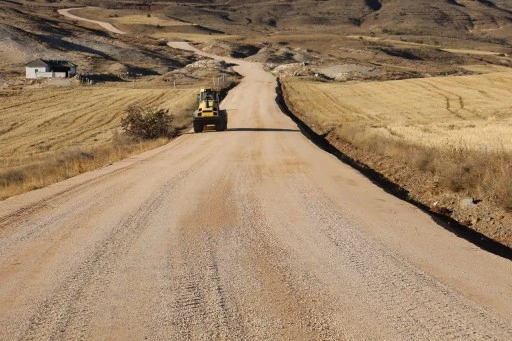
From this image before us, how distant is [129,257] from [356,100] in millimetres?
50831

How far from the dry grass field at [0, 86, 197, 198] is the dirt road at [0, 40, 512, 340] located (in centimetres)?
466

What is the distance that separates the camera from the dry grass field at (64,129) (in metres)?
18.3

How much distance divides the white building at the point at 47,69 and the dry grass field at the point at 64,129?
13.8 meters

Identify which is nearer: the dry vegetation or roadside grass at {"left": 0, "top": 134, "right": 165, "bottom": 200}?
the dry vegetation

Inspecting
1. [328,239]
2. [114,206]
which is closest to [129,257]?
[328,239]

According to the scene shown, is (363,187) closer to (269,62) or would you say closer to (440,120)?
(440,120)

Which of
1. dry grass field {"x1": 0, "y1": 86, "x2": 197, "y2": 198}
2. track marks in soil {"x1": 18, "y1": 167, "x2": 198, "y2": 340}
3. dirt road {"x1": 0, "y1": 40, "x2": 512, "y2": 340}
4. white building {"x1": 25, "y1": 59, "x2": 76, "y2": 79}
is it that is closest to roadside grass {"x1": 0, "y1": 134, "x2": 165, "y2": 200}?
dry grass field {"x1": 0, "y1": 86, "x2": 197, "y2": 198}

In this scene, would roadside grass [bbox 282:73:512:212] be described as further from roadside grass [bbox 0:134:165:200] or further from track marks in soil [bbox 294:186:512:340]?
roadside grass [bbox 0:134:165:200]

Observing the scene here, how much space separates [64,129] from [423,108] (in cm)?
2812

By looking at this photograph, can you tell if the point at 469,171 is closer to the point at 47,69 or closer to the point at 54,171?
the point at 54,171

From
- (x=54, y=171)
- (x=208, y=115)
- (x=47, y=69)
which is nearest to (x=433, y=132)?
(x=208, y=115)

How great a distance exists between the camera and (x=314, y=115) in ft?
140

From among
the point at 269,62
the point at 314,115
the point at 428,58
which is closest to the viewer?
the point at 314,115

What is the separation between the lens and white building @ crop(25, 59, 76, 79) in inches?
3054
